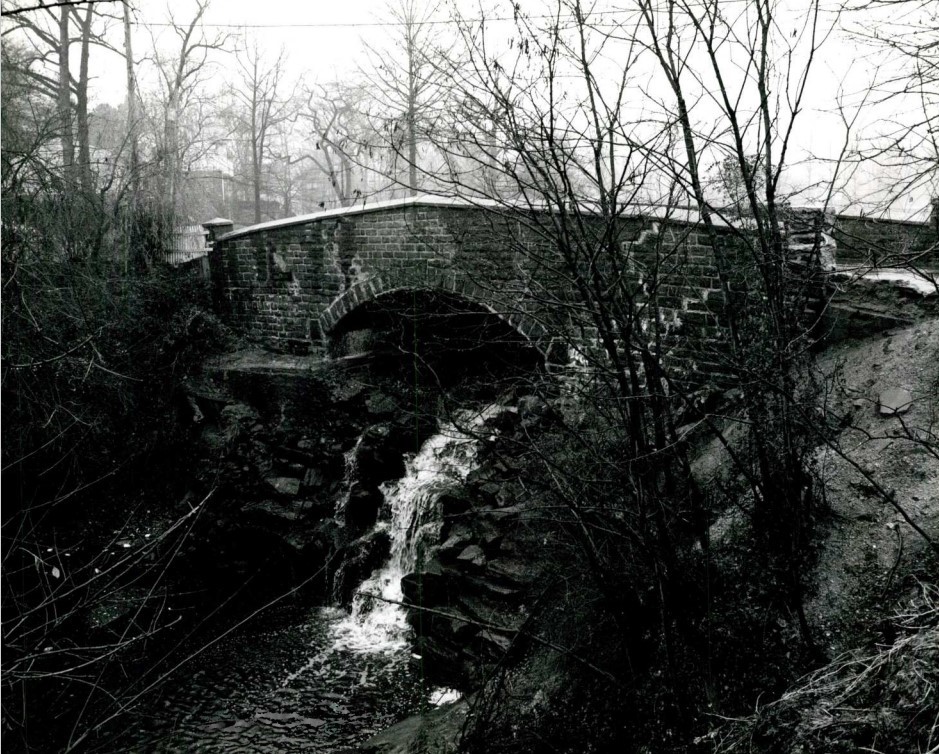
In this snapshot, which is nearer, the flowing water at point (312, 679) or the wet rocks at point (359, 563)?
the flowing water at point (312, 679)

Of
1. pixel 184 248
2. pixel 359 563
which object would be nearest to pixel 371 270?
pixel 359 563

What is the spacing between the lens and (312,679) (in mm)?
6906

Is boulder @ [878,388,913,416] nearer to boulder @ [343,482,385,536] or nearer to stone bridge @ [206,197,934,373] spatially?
stone bridge @ [206,197,934,373]

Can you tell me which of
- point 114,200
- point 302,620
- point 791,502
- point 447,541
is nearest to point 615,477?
point 791,502

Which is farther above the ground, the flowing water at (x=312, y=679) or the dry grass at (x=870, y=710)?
the dry grass at (x=870, y=710)

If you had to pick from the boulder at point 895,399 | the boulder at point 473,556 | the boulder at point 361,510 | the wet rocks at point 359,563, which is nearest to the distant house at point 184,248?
the boulder at point 361,510

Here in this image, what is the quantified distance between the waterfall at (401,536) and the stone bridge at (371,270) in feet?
5.91

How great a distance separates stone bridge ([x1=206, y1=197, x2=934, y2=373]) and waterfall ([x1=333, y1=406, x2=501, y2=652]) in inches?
70.9

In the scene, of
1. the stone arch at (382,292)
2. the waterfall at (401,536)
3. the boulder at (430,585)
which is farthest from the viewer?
the stone arch at (382,292)

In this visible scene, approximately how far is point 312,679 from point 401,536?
2040 millimetres

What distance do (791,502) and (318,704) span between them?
437 cm

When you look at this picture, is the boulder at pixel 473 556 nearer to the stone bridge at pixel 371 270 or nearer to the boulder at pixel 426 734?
the boulder at pixel 426 734

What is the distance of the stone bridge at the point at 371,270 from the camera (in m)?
7.10

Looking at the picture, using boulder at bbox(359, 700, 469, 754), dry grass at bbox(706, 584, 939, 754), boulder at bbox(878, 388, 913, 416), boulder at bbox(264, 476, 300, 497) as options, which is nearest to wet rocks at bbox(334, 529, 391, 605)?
boulder at bbox(264, 476, 300, 497)
